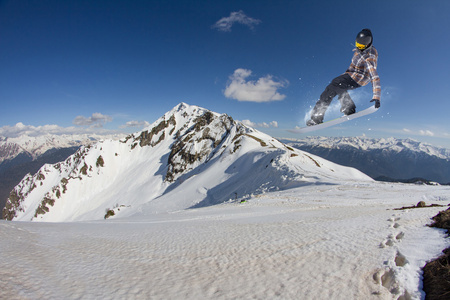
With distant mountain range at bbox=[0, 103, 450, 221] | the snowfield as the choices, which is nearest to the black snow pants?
the snowfield

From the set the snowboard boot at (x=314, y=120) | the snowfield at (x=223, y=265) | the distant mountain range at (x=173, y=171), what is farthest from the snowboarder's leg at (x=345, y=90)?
the distant mountain range at (x=173, y=171)

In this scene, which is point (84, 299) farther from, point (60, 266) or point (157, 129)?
point (157, 129)

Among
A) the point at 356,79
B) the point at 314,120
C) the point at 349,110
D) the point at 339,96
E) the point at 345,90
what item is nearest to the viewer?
the point at 356,79

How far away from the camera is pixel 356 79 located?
352 inches

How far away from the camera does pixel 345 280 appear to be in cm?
329

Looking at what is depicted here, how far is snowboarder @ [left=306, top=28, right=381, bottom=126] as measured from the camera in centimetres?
766

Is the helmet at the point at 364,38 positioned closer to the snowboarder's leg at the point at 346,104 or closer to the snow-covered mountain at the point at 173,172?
the snowboarder's leg at the point at 346,104

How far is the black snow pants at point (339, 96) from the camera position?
9.70m

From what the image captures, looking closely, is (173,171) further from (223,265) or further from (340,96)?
(223,265)

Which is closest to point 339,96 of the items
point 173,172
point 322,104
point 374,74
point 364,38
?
point 322,104

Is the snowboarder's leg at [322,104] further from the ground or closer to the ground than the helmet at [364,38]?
closer to the ground

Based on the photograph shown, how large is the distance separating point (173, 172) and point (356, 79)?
3771 inches

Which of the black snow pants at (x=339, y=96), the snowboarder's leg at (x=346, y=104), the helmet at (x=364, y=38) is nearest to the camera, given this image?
the helmet at (x=364, y=38)

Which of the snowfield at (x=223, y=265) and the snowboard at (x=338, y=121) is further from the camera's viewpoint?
the snowboard at (x=338, y=121)
